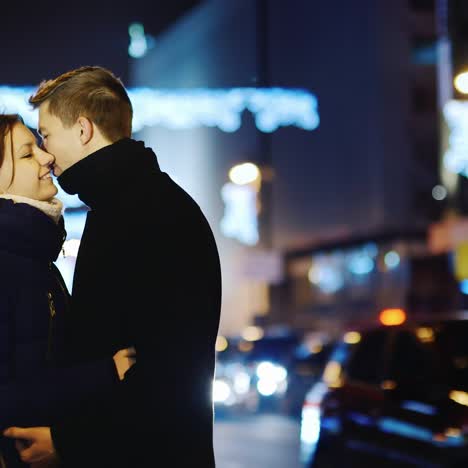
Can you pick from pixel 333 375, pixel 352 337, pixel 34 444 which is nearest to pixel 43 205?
pixel 34 444

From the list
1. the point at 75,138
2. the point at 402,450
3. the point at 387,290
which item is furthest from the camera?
the point at 387,290

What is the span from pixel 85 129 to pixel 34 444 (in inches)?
28.5

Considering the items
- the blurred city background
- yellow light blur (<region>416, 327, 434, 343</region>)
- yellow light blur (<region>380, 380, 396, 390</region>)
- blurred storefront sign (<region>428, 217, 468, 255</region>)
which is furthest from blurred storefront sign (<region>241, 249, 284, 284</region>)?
yellow light blur (<region>416, 327, 434, 343</region>)

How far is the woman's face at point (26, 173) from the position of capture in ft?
8.23

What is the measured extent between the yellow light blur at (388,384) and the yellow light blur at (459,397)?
52 cm

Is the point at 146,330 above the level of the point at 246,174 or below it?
below

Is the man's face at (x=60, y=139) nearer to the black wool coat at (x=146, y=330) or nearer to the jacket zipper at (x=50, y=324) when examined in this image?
the black wool coat at (x=146, y=330)

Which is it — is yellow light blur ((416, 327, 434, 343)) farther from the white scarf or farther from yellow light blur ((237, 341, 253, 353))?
yellow light blur ((237, 341, 253, 353))

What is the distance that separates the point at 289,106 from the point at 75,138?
8.29 meters

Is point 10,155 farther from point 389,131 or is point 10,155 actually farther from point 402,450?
point 389,131

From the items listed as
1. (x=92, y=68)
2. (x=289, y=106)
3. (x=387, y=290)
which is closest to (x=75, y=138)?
(x=92, y=68)

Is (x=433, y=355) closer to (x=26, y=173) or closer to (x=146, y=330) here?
(x=26, y=173)

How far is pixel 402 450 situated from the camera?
617 centimetres

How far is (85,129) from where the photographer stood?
2.35 m
